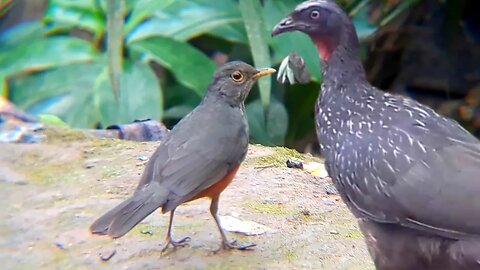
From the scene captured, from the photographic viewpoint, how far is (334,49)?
440 cm

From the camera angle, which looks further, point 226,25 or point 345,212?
point 226,25

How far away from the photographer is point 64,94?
7172mm

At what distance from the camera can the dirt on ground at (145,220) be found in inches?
168

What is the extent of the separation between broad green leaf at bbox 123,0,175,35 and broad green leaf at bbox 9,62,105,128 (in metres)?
0.32

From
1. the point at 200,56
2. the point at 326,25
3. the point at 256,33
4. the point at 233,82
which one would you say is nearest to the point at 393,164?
the point at 326,25

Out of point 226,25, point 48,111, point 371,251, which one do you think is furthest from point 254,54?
point 371,251

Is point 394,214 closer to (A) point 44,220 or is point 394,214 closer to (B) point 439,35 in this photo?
(A) point 44,220

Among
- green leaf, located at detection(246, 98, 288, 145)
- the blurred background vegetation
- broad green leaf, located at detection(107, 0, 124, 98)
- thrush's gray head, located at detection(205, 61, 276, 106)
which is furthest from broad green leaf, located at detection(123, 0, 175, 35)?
thrush's gray head, located at detection(205, 61, 276, 106)

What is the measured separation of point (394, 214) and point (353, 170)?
26 centimetres

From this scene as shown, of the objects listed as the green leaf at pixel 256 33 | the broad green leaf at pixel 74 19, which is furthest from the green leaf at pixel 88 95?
the green leaf at pixel 256 33

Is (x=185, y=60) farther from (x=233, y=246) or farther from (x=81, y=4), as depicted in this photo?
(x=233, y=246)

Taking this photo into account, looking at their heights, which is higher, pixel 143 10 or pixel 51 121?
pixel 143 10

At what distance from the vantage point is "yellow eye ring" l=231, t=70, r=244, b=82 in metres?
4.76

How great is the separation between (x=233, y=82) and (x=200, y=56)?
6.78 ft
